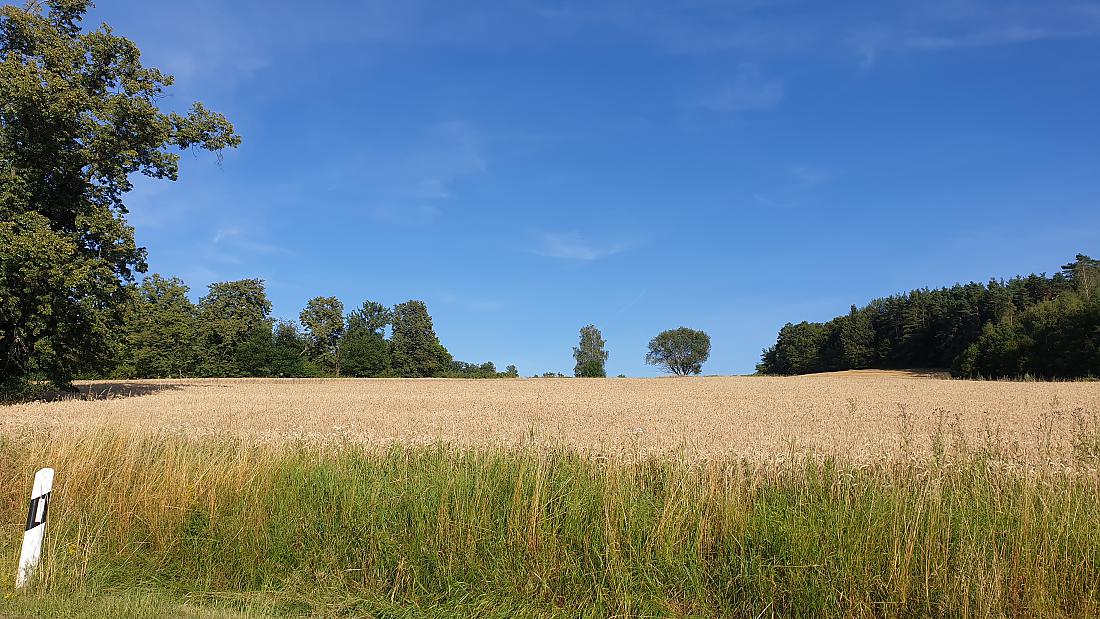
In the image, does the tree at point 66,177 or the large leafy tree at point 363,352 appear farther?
the large leafy tree at point 363,352

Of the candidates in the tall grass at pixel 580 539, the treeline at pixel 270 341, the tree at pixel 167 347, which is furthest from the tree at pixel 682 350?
the tall grass at pixel 580 539

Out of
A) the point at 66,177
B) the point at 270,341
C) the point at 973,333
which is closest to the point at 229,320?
the point at 270,341

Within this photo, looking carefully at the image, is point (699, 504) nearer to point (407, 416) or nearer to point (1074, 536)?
point (1074, 536)

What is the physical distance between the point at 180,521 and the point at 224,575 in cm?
104

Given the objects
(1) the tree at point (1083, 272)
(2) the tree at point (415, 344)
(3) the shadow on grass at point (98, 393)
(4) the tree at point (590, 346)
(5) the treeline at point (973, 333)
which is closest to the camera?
(3) the shadow on grass at point (98, 393)

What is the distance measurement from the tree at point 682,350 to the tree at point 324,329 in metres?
81.0

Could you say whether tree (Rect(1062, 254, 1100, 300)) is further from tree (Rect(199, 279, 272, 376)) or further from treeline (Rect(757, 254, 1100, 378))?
tree (Rect(199, 279, 272, 376))

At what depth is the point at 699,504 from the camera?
17.9ft

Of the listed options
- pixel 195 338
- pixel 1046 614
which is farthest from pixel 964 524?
pixel 195 338

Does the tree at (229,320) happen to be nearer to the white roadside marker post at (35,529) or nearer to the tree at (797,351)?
the white roadside marker post at (35,529)

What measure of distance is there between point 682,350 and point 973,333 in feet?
238

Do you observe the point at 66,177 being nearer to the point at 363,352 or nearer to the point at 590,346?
the point at 363,352

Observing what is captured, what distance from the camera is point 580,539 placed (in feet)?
17.8

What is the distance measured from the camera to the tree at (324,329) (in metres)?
84.9
